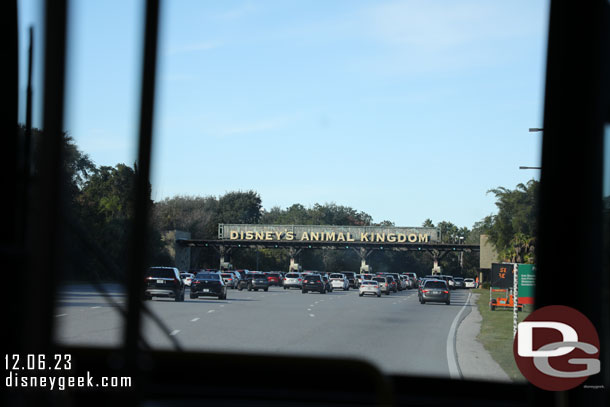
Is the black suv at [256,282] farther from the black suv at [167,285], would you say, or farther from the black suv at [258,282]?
the black suv at [167,285]

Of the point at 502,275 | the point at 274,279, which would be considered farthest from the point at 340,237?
the point at 502,275

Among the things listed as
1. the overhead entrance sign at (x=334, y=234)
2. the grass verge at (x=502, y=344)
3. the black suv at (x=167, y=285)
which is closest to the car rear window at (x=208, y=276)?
the black suv at (x=167, y=285)

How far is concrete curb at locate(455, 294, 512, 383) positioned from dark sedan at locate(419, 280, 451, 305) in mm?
20547

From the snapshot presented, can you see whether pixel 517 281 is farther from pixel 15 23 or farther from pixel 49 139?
pixel 49 139

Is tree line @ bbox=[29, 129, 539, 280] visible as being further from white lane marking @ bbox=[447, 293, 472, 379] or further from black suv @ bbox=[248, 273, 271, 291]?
black suv @ bbox=[248, 273, 271, 291]

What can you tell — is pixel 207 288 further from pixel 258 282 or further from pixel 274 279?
pixel 274 279

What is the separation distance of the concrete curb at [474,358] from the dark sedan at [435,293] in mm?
20547

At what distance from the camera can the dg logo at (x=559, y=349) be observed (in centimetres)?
331

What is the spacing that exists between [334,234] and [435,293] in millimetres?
59620

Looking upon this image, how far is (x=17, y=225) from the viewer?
3469 mm

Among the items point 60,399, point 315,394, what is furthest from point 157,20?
point 315,394

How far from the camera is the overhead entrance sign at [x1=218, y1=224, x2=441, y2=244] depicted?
98125 mm

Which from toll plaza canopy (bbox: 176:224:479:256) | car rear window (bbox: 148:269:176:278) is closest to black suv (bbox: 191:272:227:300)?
car rear window (bbox: 148:269:176:278)

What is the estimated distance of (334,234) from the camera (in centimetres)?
10438
